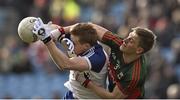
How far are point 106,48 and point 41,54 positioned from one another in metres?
6.94

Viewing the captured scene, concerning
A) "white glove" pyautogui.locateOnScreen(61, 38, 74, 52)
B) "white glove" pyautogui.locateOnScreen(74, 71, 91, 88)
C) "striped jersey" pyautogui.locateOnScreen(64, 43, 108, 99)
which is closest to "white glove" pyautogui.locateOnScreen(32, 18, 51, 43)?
"white glove" pyautogui.locateOnScreen(61, 38, 74, 52)

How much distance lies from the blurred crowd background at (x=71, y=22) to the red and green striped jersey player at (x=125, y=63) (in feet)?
15.4

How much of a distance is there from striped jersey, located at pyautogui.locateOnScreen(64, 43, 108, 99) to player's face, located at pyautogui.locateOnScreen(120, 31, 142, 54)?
0.25 meters

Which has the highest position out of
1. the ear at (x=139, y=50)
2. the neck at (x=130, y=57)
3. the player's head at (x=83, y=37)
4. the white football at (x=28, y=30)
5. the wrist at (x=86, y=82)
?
the white football at (x=28, y=30)

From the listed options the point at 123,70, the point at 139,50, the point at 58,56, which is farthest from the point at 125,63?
the point at 58,56

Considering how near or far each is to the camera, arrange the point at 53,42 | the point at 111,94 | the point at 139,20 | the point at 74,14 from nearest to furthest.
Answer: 1. the point at 53,42
2. the point at 111,94
3. the point at 139,20
4. the point at 74,14

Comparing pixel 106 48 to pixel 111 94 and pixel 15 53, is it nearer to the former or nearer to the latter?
pixel 111 94

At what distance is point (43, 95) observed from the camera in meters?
15.4

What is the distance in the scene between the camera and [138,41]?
8.57 m

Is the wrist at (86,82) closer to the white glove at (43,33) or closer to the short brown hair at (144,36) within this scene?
the short brown hair at (144,36)

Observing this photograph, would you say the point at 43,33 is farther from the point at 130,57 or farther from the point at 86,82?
the point at 130,57

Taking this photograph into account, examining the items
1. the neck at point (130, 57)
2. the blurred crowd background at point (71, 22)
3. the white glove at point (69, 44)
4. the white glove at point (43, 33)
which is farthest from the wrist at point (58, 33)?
A: the blurred crowd background at point (71, 22)

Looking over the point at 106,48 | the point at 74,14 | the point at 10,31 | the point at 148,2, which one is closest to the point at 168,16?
the point at 148,2

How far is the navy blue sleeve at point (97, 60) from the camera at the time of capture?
8461 mm
